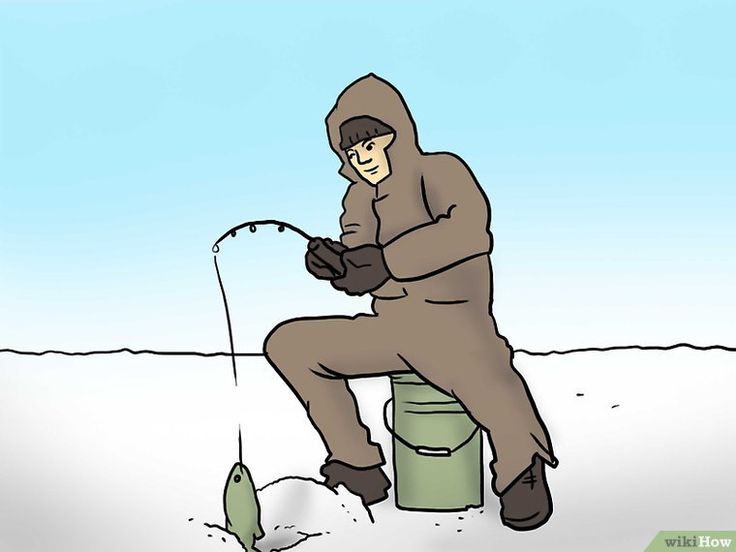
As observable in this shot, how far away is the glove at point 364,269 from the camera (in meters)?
3.20

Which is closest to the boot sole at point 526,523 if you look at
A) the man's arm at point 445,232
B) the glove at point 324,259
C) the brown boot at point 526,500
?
the brown boot at point 526,500

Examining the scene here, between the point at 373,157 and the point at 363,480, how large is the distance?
1.01 metres

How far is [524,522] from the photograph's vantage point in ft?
10.9

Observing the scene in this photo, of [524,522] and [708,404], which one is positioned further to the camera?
[708,404]

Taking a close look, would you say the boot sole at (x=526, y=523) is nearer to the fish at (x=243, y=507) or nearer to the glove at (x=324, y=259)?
the fish at (x=243, y=507)

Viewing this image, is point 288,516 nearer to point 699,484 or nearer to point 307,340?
point 307,340

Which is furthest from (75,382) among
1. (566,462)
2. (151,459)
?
(566,462)

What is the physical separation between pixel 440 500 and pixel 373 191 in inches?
38.2

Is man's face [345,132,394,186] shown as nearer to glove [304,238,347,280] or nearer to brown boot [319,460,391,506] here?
glove [304,238,347,280]

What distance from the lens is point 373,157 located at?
3.31 meters

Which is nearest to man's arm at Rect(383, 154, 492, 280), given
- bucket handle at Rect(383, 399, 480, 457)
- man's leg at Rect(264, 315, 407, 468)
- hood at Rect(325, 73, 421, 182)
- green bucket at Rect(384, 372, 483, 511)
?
hood at Rect(325, 73, 421, 182)

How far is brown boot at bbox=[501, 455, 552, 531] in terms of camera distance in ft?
10.8

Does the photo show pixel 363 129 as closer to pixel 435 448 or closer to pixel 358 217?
pixel 358 217

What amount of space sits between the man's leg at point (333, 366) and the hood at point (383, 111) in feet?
1.62
